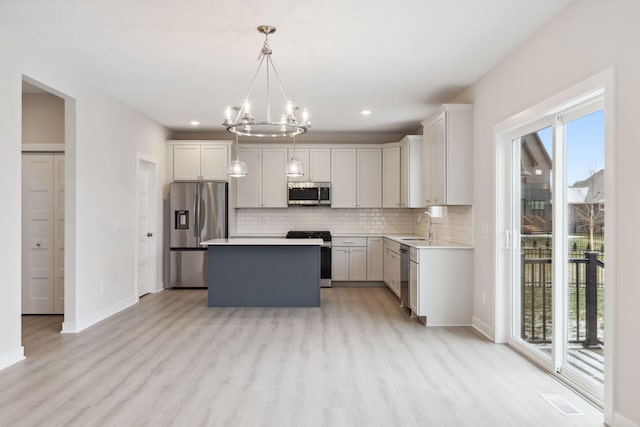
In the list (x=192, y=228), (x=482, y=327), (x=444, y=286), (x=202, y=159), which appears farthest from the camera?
(x=202, y=159)

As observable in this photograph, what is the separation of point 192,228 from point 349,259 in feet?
8.93

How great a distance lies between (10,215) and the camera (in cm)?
380

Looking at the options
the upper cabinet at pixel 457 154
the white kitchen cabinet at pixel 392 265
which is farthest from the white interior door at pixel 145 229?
the upper cabinet at pixel 457 154

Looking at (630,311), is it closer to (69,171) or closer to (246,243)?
(246,243)

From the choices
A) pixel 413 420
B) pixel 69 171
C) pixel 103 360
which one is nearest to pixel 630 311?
pixel 413 420

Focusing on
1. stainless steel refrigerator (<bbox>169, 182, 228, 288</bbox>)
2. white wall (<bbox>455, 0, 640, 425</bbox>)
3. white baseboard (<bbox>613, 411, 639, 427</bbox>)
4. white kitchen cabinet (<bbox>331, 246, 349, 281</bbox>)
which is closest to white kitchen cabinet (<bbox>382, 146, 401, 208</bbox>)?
white kitchen cabinet (<bbox>331, 246, 349, 281</bbox>)

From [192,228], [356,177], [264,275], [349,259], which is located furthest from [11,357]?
[356,177]

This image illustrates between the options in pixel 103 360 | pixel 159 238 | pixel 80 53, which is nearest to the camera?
pixel 103 360

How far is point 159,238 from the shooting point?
7.52 metres

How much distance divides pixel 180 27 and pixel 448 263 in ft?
12.0

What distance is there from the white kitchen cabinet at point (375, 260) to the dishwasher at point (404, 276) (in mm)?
1730

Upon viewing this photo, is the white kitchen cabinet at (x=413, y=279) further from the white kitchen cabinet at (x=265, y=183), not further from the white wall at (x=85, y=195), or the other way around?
the white wall at (x=85, y=195)

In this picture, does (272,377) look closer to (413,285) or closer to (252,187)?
(413,285)

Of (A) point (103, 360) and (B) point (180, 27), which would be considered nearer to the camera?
(B) point (180, 27)
